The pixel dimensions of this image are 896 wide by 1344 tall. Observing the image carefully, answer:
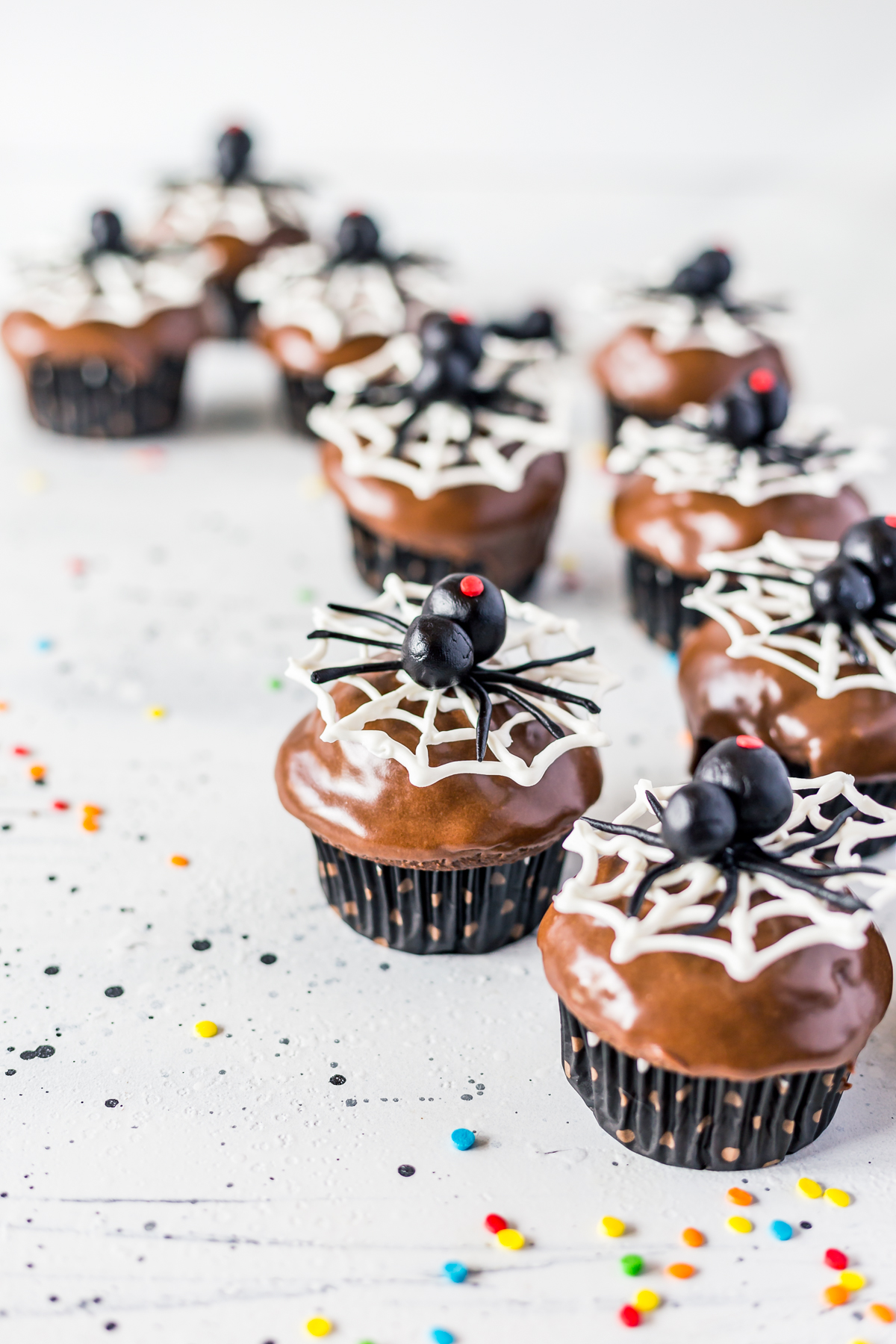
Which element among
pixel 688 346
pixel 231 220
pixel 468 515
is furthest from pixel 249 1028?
pixel 231 220

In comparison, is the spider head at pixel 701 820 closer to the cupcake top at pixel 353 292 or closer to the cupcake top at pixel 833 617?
the cupcake top at pixel 833 617

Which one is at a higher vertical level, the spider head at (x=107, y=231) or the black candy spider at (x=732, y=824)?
the spider head at (x=107, y=231)

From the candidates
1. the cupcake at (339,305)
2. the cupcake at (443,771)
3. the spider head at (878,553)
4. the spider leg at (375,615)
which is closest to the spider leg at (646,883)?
the cupcake at (443,771)

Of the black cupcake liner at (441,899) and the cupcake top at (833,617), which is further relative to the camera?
the cupcake top at (833,617)

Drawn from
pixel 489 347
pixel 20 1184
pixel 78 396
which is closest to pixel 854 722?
pixel 20 1184

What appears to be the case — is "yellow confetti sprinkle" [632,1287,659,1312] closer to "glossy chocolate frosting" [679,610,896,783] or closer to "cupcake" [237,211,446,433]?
"glossy chocolate frosting" [679,610,896,783]

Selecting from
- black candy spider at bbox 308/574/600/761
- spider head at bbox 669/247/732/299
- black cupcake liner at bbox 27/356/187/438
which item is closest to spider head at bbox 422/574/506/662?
black candy spider at bbox 308/574/600/761
